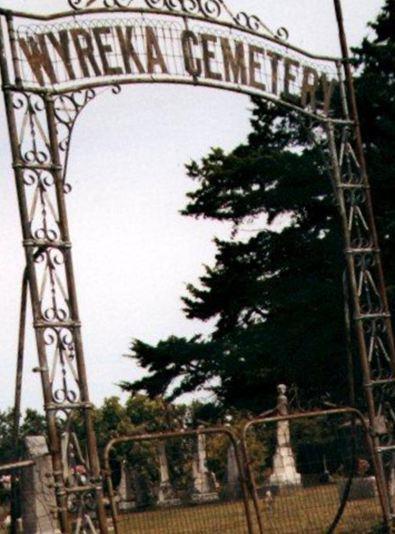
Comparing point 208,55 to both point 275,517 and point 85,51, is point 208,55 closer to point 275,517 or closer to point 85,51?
point 85,51

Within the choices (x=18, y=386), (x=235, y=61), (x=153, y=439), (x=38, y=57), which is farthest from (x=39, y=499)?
(x=235, y=61)

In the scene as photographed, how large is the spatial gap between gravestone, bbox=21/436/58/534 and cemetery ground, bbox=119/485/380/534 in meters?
0.83

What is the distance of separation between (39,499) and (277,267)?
19688mm

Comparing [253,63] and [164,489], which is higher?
[253,63]

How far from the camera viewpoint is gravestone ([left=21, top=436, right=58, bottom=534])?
12.6 meters

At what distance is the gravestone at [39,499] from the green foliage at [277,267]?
15.1 m

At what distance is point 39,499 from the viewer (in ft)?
42.8

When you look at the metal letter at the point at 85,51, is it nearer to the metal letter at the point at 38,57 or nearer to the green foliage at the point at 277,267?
the metal letter at the point at 38,57

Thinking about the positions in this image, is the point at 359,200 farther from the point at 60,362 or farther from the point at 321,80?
the point at 60,362

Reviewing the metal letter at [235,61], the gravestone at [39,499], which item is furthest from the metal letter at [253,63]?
the gravestone at [39,499]

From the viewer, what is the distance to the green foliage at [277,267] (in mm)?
29984

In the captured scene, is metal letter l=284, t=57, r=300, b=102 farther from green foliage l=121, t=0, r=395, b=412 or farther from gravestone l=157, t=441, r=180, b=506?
green foliage l=121, t=0, r=395, b=412

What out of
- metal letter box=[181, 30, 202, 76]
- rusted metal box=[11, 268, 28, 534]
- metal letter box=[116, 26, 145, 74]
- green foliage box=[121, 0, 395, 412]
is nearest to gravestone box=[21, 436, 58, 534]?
rusted metal box=[11, 268, 28, 534]

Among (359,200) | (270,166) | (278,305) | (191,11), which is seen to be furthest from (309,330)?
(191,11)
